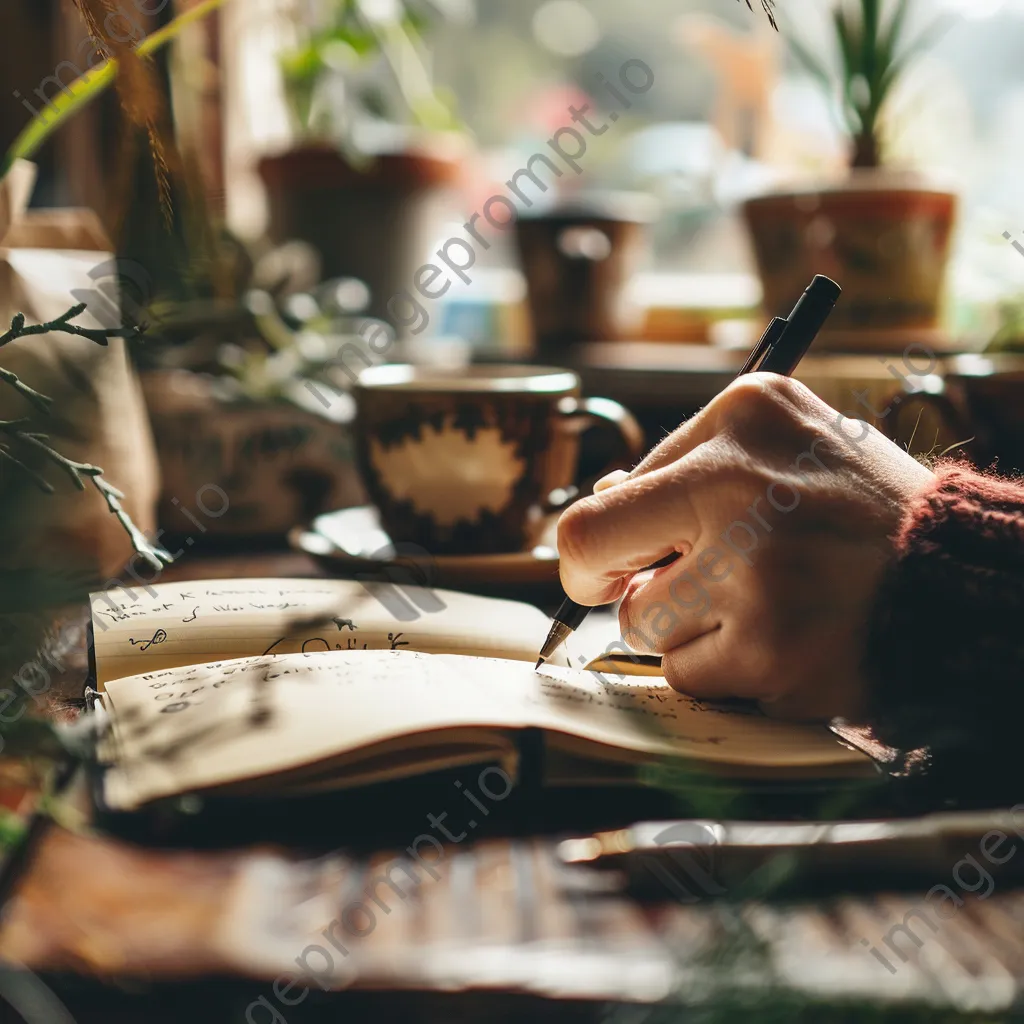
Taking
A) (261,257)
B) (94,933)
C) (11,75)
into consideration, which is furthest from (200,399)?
(94,933)

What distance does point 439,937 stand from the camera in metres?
0.26

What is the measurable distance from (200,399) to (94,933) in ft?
1.82

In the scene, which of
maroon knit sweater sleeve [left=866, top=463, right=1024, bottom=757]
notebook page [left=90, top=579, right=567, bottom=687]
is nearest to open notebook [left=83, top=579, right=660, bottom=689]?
notebook page [left=90, top=579, right=567, bottom=687]

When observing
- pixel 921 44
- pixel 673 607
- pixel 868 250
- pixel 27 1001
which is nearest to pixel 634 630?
pixel 673 607

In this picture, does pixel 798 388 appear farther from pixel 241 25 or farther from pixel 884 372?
pixel 241 25

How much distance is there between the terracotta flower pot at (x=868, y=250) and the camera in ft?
2.72

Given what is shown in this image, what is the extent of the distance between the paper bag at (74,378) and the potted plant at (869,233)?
0.57 m

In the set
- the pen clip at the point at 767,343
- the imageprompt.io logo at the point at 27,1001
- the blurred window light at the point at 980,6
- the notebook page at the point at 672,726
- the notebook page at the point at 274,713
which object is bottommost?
the imageprompt.io logo at the point at 27,1001

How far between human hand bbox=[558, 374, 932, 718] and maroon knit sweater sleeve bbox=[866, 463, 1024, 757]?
0.04 ft

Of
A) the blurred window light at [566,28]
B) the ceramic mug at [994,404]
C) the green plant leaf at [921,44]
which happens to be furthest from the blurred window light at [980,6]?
the ceramic mug at [994,404]

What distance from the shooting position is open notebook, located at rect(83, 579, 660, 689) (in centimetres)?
40

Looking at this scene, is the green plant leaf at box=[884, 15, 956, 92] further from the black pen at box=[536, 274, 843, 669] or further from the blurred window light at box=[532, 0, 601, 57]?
the black pen at box=[536, 274, 843, 669]

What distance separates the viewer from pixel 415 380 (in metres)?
0.61

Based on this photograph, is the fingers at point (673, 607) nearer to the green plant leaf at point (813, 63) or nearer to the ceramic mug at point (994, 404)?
the ceramic mug at point (994, 404)
